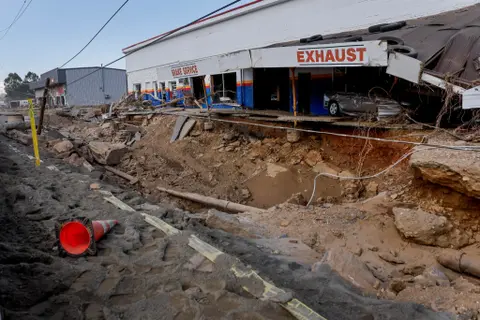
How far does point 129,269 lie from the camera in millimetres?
3244

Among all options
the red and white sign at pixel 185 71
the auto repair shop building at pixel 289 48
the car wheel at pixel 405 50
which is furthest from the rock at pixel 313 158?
the red and white sign at pixel 185 71

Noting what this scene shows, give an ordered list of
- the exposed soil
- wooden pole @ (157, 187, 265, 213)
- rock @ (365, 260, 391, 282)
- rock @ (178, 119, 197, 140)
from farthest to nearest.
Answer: rock @ (178, 119, 197, 140)
wooden pole @ (157, 187, 265, 213)
rock @ (365, 260, 391, 282)
the exposed soil

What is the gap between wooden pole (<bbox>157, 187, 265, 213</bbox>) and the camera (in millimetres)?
8127

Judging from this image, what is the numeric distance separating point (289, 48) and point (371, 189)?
4.19 meters

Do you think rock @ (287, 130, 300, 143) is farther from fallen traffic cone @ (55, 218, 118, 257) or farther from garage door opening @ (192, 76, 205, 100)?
garage door opening @ (192, 76, 205, 100)

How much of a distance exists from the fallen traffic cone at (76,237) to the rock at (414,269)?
3.94 meters

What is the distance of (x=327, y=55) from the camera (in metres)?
8.27

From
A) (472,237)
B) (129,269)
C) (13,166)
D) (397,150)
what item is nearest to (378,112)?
(397,150)

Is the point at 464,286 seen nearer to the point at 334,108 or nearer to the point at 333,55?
the point at 333,55

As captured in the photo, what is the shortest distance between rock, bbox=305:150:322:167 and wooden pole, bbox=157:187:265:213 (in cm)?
285

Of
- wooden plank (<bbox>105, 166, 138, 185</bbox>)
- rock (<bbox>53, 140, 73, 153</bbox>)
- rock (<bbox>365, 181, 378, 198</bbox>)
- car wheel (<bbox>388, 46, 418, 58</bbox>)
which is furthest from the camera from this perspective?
rock (<bbox>53, 140, 73, 153</bbox>)

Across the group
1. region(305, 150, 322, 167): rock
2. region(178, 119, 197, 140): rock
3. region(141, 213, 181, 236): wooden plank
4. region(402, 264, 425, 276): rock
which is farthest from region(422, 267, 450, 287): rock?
region(178, 119, 197, 140): rock

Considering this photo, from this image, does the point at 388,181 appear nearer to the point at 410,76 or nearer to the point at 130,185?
the point at 410,76

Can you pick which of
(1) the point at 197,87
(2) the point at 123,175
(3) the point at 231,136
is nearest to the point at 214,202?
(2) the point at 123,175
